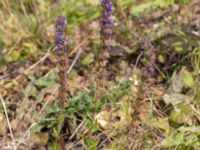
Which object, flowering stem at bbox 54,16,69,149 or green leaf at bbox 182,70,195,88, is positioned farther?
green leaf at bbox 182,70,195,88

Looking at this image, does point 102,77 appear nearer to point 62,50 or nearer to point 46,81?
point 62,50

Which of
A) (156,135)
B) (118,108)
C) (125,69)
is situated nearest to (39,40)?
(125,69)

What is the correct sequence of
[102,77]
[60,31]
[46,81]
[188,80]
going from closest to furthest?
1. [60,31]
2. [102,77]
3. [188,80]
4. [46,81]

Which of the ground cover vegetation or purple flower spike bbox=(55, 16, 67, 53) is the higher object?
purple flower spike bbox=(55, 16, 67, 53)

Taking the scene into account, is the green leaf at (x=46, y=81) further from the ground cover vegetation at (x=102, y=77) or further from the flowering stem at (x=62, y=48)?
the flowering stem at (x=62, y=48)

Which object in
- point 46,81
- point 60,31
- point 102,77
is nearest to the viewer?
point 60,31

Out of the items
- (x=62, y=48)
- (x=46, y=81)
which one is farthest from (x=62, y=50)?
(x=46, y=81)

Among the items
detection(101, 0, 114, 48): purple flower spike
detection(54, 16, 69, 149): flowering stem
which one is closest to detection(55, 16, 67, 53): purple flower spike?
detection(54, 16, 69, 149): flowering stem

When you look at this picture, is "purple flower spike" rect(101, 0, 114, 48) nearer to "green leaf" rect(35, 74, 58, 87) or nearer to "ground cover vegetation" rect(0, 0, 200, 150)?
"ground cover vegetation" rect(0, 0, 200, 150)

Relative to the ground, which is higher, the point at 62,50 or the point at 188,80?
the point at 62,50
